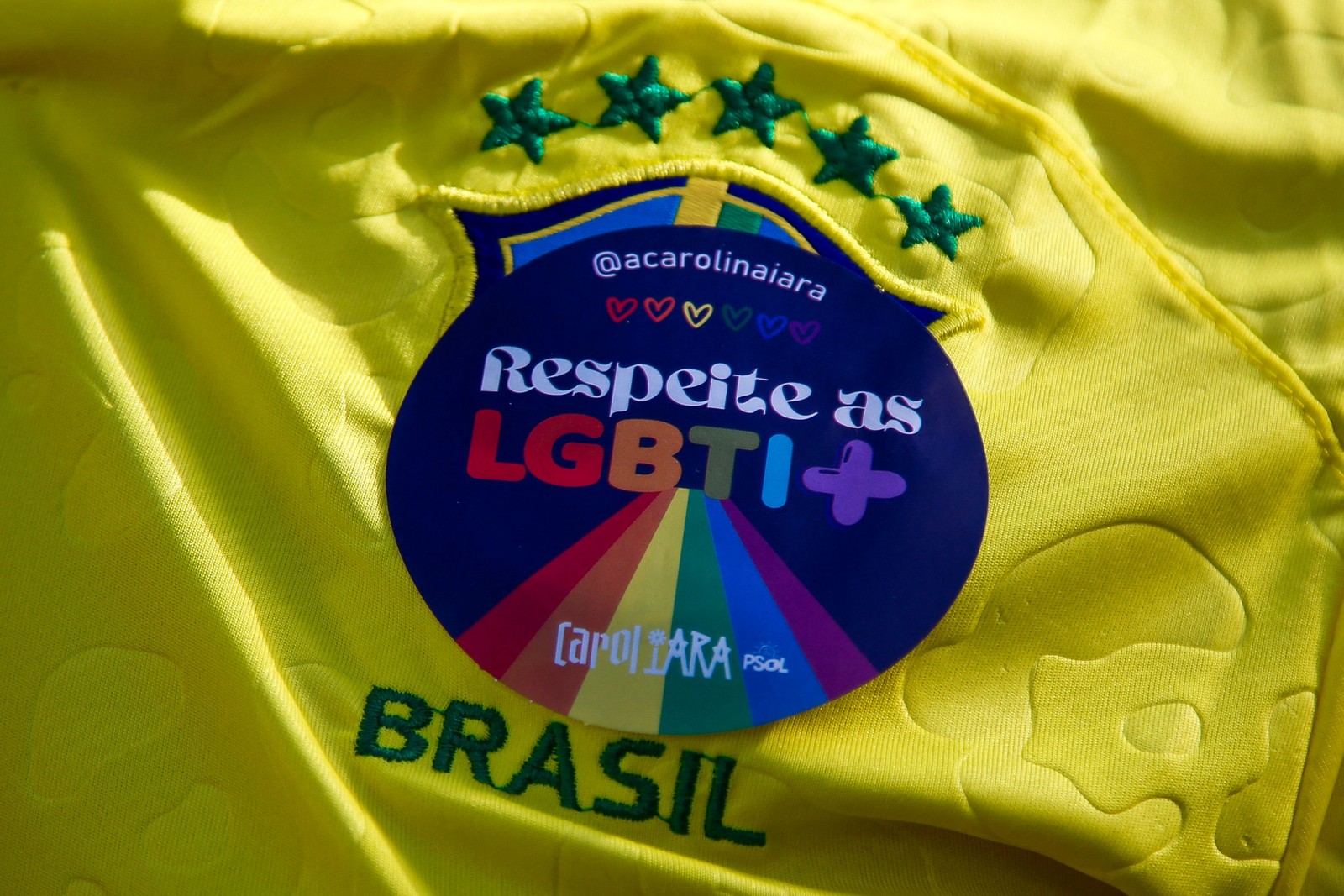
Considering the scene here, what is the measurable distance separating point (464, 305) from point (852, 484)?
0.29 metres

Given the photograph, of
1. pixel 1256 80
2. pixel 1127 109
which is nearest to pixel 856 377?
pixel 1127 109

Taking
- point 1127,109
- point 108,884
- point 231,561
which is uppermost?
point 1127,109

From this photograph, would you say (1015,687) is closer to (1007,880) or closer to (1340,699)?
(1007,880)

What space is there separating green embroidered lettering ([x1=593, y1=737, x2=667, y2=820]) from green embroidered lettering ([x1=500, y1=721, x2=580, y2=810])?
0.02 meters

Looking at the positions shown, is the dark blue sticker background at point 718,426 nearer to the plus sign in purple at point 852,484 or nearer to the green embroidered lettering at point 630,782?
the plus sign in purple at point 852,484

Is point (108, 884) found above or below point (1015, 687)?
below

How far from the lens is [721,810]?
0.67m

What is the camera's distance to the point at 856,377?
28.3 inches

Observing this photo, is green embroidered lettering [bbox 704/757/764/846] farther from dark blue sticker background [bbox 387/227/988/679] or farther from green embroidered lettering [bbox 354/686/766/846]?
dark blue sticker background [bbox 387/227/988/679]

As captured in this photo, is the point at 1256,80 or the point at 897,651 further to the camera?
the point at 1256,80

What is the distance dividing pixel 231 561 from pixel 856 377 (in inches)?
17.0

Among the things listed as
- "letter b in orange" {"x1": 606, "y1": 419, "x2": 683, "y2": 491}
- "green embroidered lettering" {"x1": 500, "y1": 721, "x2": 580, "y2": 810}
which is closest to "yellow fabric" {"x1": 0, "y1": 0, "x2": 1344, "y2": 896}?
"green embroidered lettering" {"x1": 500, "y1": 721, "x2": 580, "y2": 810}

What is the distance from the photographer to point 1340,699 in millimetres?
713

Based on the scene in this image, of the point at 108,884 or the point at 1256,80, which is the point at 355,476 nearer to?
the point at 108,884
